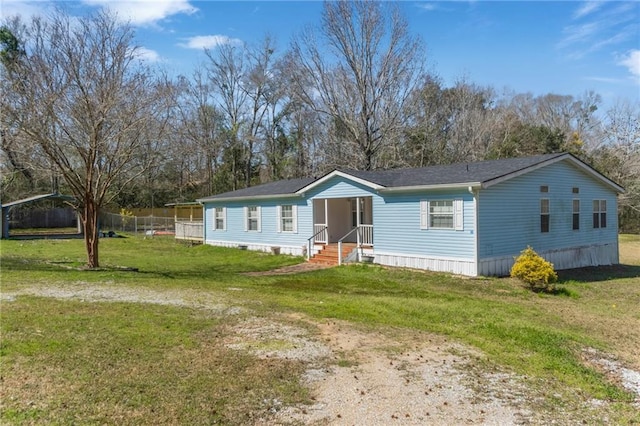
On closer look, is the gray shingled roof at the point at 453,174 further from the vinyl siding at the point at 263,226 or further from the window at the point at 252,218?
the window at the point at 252,218

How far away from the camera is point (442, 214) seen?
15008 millimetres

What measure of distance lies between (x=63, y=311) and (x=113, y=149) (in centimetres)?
825

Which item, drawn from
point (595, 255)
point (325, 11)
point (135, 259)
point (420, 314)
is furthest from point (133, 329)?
point (325, 11)

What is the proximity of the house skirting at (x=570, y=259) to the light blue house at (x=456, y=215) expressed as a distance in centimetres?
4

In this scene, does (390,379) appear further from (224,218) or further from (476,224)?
(224,218)

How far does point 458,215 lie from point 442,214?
638mm

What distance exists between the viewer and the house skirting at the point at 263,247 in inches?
806

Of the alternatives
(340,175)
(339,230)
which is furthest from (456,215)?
(339,230)

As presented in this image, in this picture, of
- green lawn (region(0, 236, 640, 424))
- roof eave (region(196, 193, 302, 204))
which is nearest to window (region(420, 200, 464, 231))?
green lawn (region(0, 236, 640, 424))

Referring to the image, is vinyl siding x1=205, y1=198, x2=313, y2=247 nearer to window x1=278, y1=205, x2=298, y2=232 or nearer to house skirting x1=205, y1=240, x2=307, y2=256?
house skirting x1=205, y1=240, x2=307, y2=256

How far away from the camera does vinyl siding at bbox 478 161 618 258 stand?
47.8 feet

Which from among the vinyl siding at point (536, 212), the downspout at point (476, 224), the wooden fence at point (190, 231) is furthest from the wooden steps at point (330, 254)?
the wooden fence at point (190, 231)

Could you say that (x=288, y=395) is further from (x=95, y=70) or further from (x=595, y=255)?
(x=595, y=255)

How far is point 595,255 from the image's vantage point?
19.2 m
